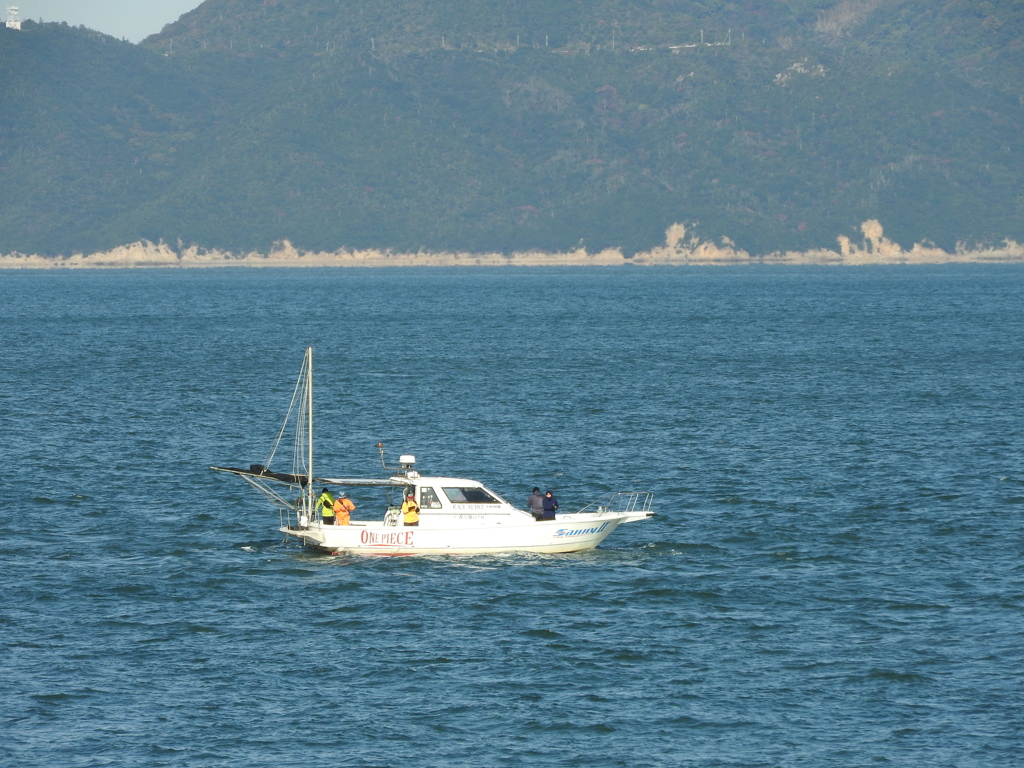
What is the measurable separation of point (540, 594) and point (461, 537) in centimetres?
470

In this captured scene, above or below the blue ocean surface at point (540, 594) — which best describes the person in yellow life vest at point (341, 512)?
above

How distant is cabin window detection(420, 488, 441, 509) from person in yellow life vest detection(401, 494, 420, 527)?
29 cm

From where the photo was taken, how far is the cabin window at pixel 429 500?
159 ft

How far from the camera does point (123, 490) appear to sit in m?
61.0

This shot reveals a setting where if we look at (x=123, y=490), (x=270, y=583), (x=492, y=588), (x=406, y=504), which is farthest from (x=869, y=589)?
(x=123, y=490)

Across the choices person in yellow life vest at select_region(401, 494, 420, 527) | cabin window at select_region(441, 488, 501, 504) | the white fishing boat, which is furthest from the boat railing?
person in yellow life vest at select_region(401, 494, 420, 527)

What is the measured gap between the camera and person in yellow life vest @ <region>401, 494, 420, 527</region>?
48125mm

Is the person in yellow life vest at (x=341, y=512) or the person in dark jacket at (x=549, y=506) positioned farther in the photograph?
the person in yellow life vest at (x=341, y=512)

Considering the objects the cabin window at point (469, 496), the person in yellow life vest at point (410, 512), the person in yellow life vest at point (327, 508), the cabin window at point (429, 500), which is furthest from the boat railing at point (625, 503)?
the person in yellow life vest at point (327, 508)

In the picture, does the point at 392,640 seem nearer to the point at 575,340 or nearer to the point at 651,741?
the point at 651,741

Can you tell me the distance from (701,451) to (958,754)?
38748 millimetres

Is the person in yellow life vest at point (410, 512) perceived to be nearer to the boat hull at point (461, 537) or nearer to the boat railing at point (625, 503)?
the boat hull at point (461, 537)

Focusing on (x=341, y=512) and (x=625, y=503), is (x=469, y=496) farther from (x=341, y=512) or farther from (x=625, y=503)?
(x=625, y=503)

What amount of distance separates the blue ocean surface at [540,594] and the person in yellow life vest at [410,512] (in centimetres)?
160
